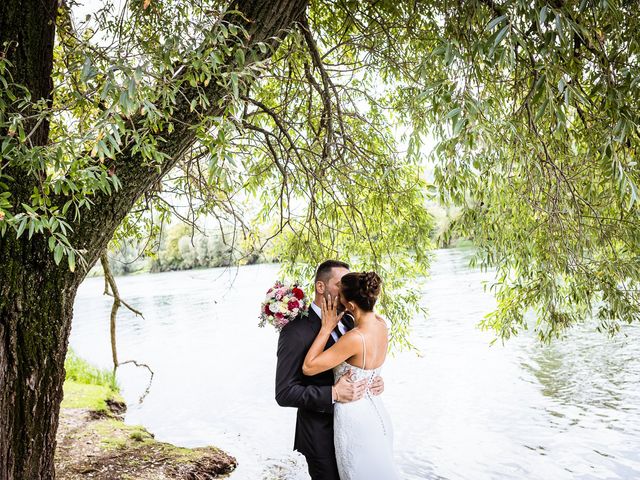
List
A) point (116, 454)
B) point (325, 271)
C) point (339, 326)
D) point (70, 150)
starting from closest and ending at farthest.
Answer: point (70, 150) → point (325, 271) → point (339, 326) → point (116, 454)

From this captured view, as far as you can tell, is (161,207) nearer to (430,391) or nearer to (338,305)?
(338,305)

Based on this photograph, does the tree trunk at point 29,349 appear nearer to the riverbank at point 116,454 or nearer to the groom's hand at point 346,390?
the groom's hand at point 346,390

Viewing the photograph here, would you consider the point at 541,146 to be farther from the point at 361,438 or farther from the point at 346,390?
the point at 361,438

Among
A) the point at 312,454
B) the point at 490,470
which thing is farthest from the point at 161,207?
the point at 490,470

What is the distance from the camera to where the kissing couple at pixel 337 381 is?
2914 mm

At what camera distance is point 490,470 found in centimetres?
643

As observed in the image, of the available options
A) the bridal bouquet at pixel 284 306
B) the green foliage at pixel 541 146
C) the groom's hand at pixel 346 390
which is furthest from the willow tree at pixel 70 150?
the groom's hand at pixel 346 390

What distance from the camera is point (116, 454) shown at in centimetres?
573

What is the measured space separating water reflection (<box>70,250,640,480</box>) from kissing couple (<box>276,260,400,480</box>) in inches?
70.0

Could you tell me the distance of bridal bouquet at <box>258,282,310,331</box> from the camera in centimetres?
298

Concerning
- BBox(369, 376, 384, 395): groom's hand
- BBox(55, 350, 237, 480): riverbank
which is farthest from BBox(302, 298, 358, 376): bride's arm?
BBox(55, 350, 237, 480): riverbank

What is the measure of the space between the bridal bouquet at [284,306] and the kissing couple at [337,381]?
5 cm

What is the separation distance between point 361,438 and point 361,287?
0.81 metres

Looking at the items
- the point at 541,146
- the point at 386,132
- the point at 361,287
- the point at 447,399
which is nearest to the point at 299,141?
the point at 386,132
